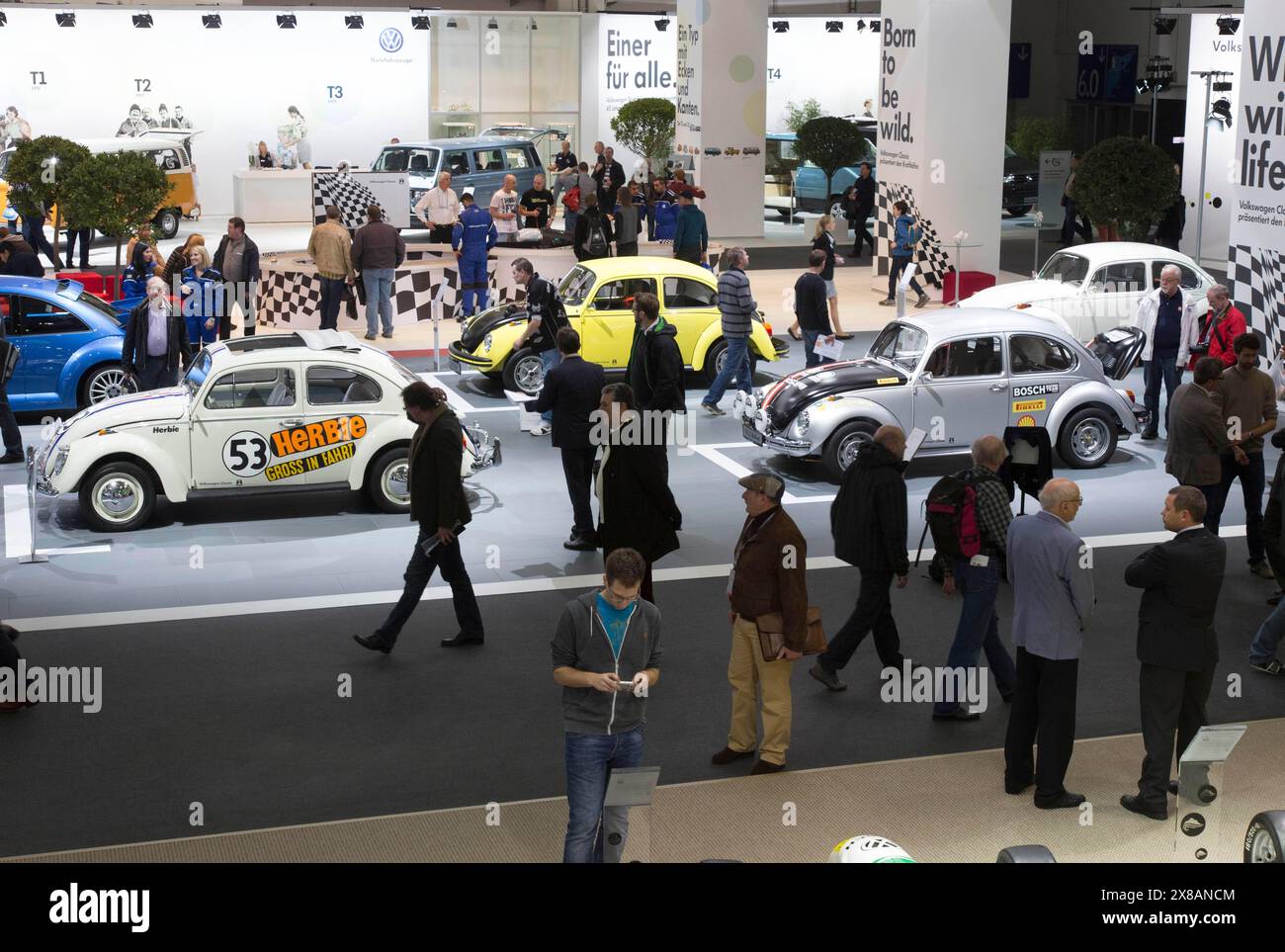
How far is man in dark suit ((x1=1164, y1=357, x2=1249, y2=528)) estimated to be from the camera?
11.2m

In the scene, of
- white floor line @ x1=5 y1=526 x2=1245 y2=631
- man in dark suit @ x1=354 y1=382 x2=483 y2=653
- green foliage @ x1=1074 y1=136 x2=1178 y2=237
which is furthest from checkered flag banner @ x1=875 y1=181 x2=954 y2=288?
man in dark suit @ x1=354 y1=382 x2=483 y2=653

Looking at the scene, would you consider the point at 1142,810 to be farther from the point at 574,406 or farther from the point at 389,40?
the point at 389,40

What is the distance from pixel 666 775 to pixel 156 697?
340cm

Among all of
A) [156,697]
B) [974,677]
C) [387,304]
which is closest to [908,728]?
[974,677]

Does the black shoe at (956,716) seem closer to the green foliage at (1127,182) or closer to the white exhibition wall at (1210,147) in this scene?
the green foliage at (1127,182)

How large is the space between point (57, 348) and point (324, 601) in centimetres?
638

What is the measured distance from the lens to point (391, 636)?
33.1 feet

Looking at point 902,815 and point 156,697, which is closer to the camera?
point 902,815

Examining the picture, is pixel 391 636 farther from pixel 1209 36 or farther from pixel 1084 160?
pixel 1209 36

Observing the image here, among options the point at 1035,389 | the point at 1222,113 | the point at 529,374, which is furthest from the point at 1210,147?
the point at 529,374

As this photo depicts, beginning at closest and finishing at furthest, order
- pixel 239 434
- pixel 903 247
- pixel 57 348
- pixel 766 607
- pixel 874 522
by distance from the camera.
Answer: pixel 766 607 → pixel 874 522 → pixel 239 434 → pixel 57 348 → pixel 903 247

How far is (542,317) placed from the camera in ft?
53.4

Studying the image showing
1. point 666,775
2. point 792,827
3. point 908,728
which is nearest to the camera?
point 792,827

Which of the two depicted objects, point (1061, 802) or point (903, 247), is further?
point (903, 247)
